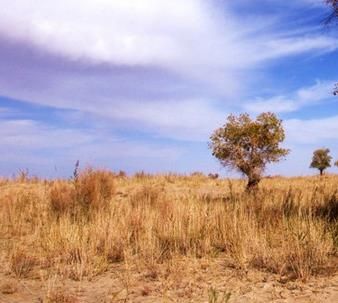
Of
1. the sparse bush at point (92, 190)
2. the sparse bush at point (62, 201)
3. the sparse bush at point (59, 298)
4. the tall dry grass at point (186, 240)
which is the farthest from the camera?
the sparse bush at point (92, 190)

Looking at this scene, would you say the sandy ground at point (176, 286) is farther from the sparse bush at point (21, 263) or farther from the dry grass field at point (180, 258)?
the sparse bush at point (21, 263)

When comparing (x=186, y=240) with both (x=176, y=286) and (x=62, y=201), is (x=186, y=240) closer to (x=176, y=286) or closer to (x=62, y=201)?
(x=176, y=286)

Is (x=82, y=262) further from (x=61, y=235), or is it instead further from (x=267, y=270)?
(x=267, y=270)

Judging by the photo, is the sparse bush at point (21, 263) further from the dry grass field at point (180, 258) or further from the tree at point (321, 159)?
the tree at point (321, 159)

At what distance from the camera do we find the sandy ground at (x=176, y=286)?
6039mm

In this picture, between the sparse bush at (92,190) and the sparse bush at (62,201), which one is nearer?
the sparse bush at (62,201)

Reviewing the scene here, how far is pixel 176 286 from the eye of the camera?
649 centimetres

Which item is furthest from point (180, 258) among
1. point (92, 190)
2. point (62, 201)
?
point (92, 190)

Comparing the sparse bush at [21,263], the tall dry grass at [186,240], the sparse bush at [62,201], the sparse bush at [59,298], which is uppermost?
the sparse bush at [62,201]

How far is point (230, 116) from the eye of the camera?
1812 cm

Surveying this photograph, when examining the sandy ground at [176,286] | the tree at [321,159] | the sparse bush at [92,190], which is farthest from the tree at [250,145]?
the tree at [321,159]

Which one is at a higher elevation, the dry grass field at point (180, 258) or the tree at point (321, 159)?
the tree at point (321, 159)

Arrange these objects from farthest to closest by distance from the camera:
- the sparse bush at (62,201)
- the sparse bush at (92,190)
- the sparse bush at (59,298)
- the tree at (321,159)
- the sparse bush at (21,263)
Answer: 1. the tree at (321,159)
2. the sparse bush at (92,190)
3. the sparse bush at (62,201)
4. the sparse bush at (21,263)
5. the sparse bush at (59,298)

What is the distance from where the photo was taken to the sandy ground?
604 centimetres
